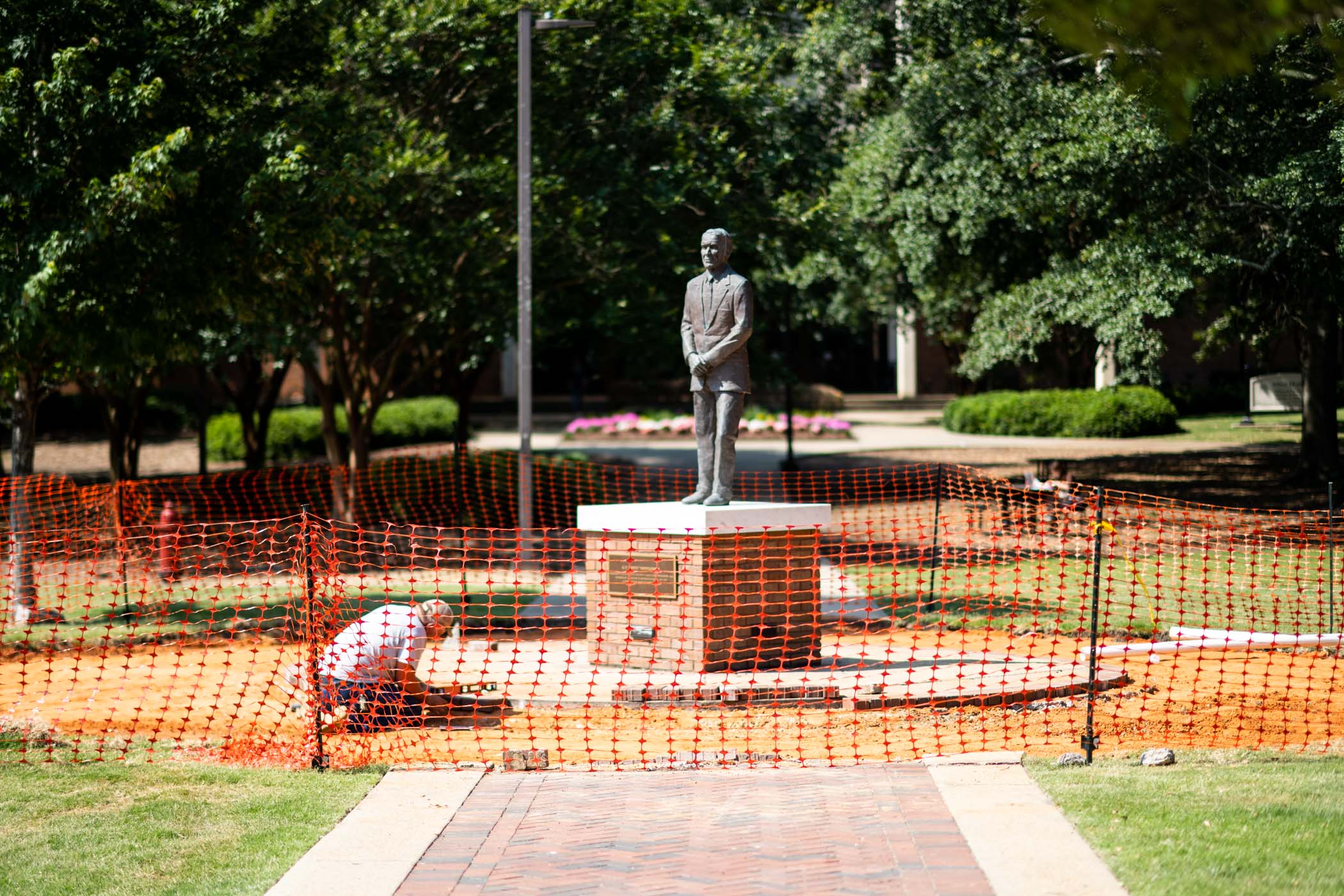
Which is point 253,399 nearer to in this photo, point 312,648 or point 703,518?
point 703,518

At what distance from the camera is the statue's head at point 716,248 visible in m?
10.8

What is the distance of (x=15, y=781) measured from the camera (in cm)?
758

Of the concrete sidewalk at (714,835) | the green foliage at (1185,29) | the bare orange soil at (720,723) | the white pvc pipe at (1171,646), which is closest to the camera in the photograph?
the green foliage at (1185,29)

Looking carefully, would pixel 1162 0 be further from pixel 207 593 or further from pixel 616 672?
pixel 207 593

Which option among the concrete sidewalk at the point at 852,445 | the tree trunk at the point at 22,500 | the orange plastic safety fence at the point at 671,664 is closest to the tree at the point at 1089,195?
the orange plastic safety fence at the point at 671,664

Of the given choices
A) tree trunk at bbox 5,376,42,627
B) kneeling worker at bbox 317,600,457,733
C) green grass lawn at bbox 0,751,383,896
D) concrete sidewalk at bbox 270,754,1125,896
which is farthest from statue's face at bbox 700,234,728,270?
tree trunk at bbox 5,376,42,627

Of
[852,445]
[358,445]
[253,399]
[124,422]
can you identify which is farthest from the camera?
[852,445]

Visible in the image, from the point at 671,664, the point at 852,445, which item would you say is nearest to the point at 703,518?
the point at 671,664

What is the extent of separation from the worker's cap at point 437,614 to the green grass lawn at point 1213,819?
449 cm

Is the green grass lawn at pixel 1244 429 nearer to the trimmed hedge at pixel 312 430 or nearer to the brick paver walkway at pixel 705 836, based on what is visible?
the trimmed hedge at pixel 312 430

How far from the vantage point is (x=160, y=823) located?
21.8ft

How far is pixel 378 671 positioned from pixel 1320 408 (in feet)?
58.1

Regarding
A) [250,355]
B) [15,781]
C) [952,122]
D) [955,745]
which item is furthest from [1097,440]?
[15,781]

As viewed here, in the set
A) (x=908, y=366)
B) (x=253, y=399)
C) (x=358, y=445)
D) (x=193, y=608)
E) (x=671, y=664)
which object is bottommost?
(x=193, y=608)
